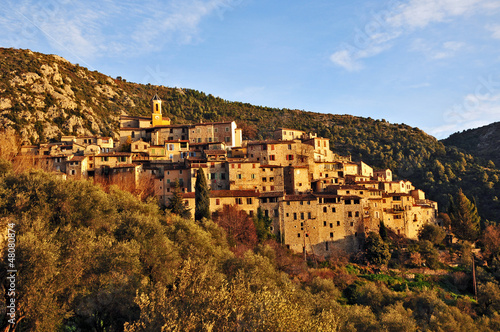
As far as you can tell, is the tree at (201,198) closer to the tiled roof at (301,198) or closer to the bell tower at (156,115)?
the tiled roof at (301,198)

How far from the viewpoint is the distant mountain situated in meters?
133

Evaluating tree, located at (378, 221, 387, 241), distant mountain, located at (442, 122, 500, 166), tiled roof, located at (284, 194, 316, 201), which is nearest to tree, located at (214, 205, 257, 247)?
tiled roof, located at (284, 194, 316, 201)

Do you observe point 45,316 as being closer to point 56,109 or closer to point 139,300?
point 139,300

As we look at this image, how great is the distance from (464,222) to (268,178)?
32.3 m

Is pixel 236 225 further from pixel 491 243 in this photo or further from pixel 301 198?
pixel 491 243

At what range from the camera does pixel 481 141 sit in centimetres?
14400

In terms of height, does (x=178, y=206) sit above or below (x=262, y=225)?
above

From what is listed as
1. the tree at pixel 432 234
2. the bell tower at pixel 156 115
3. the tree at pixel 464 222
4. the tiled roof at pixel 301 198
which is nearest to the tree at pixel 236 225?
the tiled roof at pixel 301 198

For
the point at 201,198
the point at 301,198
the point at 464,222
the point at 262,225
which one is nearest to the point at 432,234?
the point at 464,222

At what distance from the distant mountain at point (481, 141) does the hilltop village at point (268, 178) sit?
7159 cm

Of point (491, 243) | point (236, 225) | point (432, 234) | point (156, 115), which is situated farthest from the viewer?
point (156, 115)

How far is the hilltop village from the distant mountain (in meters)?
71.6

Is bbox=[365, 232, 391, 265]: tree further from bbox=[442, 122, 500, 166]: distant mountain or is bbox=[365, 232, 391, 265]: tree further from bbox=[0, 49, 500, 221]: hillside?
bbox=[442, 122, 500, 166]: distant mountain

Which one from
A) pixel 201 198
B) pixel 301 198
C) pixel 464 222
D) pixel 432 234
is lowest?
pixel 432 234
